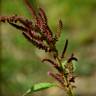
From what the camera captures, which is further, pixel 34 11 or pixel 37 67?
pixel 37 67

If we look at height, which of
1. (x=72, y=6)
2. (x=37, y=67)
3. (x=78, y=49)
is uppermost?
(x=72, y=6)

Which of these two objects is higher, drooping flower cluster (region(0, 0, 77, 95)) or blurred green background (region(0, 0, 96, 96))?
blurred green background (region(0, 0, 96, 96))

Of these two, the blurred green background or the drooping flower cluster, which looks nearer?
the drooping flower cluster

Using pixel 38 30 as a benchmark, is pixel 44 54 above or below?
above

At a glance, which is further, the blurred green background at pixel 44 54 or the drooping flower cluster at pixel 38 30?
the blurred green background at pixel 44 54

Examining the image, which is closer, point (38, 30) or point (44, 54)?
point (38, 30)

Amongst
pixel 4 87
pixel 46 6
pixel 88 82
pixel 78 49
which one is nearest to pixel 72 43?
pixel 78 49

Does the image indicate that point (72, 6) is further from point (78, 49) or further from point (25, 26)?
point (25, 26)

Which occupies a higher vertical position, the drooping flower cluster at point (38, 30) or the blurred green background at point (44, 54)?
the blurred green background at point (44, 54)
